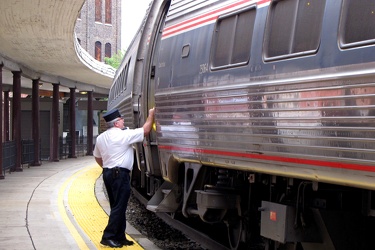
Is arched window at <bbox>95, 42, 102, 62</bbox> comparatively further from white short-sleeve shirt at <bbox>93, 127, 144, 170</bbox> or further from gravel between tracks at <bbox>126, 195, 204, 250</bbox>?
white short-sleeve shirt at <bbox>93, 127, 144, 170</bbox>

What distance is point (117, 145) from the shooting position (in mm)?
7500

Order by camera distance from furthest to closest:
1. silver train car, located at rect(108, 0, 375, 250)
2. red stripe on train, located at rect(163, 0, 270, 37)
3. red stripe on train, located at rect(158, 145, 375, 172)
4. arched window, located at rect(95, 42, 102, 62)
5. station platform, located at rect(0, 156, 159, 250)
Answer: arched window, located at rect(95, 42, 102, 62) → station platform, located at rect(0, 156, 159, 250) → red stripe on train, located at rect(163, 0, 270, 37) → silver train car, located at rect(108, 0, 375, 250) → red stripe on train, located at rect(158, 145, 375, 172)

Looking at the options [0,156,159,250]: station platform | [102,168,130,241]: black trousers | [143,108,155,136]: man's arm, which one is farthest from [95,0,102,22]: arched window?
[102,168,130,241]: black trousers

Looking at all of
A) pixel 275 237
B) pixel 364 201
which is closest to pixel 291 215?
pixel 275 237

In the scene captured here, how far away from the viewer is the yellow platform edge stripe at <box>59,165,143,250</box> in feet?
28.1

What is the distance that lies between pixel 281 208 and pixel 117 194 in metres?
2.85

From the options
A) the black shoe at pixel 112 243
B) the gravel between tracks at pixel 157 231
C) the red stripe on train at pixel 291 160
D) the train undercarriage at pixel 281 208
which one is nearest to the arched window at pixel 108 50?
the gravel between tracks at pixel 157 231

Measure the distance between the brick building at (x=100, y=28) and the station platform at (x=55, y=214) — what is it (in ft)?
127

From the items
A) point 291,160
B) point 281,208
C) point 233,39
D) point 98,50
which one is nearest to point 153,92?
point 233,39

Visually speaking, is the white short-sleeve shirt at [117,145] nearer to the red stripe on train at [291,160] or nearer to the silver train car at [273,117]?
the silver train car at [273,117]

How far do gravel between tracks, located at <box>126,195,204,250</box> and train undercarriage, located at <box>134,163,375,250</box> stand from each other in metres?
1.92

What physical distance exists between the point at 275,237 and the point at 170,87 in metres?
2.59

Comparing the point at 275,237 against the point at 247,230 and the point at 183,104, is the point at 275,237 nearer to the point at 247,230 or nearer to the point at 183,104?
the point at 247,230

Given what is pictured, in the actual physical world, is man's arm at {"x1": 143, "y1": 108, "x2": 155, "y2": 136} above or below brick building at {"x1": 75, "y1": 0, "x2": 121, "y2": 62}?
below
